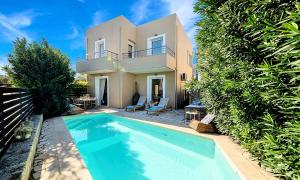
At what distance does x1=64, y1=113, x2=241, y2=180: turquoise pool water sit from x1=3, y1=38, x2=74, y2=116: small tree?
10.2 feet

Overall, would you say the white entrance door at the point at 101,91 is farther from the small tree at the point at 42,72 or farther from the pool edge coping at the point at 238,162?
the pool edge coping at the point at 238,162

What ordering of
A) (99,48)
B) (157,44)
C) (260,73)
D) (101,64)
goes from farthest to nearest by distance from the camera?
(99,48), (157,44), (101,64), (260,73)

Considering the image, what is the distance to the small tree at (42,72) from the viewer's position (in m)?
9.06

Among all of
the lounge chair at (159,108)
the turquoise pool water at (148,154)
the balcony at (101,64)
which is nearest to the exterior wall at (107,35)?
the balcony at (101,64)

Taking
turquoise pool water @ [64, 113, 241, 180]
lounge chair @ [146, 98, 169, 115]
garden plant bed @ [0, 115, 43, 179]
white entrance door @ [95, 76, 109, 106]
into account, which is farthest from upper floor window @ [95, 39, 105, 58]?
garden plant bed @ [0, 115, 43, 179]

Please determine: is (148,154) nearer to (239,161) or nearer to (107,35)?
(239,161)

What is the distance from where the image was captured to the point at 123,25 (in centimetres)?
1341

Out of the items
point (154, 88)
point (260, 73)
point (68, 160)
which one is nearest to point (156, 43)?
point (154, 88)

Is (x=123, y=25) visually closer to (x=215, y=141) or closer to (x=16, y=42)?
(x=16, y=42)

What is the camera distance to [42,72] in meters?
9.72

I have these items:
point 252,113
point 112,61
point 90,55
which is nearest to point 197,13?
point 252,113

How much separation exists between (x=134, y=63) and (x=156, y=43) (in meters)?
3.42

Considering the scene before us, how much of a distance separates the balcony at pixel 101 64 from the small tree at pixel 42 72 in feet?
9.83

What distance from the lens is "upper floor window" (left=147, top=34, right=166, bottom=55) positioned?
13391 mm
